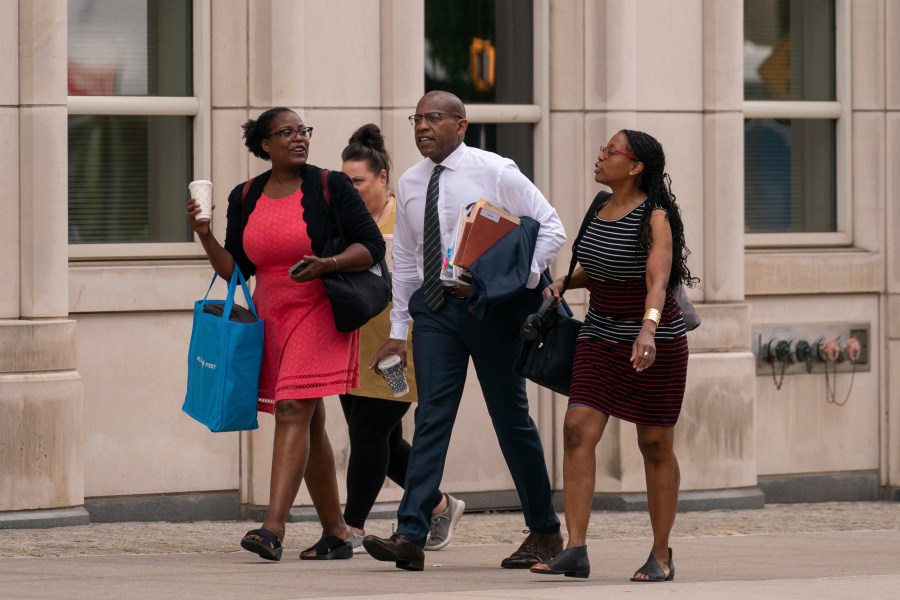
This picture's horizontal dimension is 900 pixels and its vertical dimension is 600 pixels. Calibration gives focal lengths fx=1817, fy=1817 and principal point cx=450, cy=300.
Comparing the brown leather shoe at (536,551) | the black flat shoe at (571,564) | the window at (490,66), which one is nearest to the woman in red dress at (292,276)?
the brown leather shoe at (536,551)

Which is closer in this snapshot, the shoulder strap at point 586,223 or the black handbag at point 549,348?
the black handbag at point 549,348

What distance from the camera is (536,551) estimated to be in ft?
25.5

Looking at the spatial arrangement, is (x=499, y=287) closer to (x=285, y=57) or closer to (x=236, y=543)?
(x=236, y=543)

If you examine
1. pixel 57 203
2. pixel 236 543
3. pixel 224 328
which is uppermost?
pixel 57 203

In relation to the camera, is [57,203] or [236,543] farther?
[57,203]

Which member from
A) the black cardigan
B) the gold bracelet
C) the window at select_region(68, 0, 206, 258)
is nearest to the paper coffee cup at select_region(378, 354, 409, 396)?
the black cardigan

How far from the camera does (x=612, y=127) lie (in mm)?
10523

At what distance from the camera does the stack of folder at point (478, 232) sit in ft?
24.3

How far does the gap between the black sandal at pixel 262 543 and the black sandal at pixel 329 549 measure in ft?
1.17

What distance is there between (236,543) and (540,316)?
2.27m

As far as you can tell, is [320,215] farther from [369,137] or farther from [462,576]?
[462,576]

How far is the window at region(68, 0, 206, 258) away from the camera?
9.96 metres

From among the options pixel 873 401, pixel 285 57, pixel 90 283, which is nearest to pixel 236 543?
pixel 90 283

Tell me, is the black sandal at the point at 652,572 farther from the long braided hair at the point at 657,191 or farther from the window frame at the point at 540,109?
the window frame at the point at 540,109
